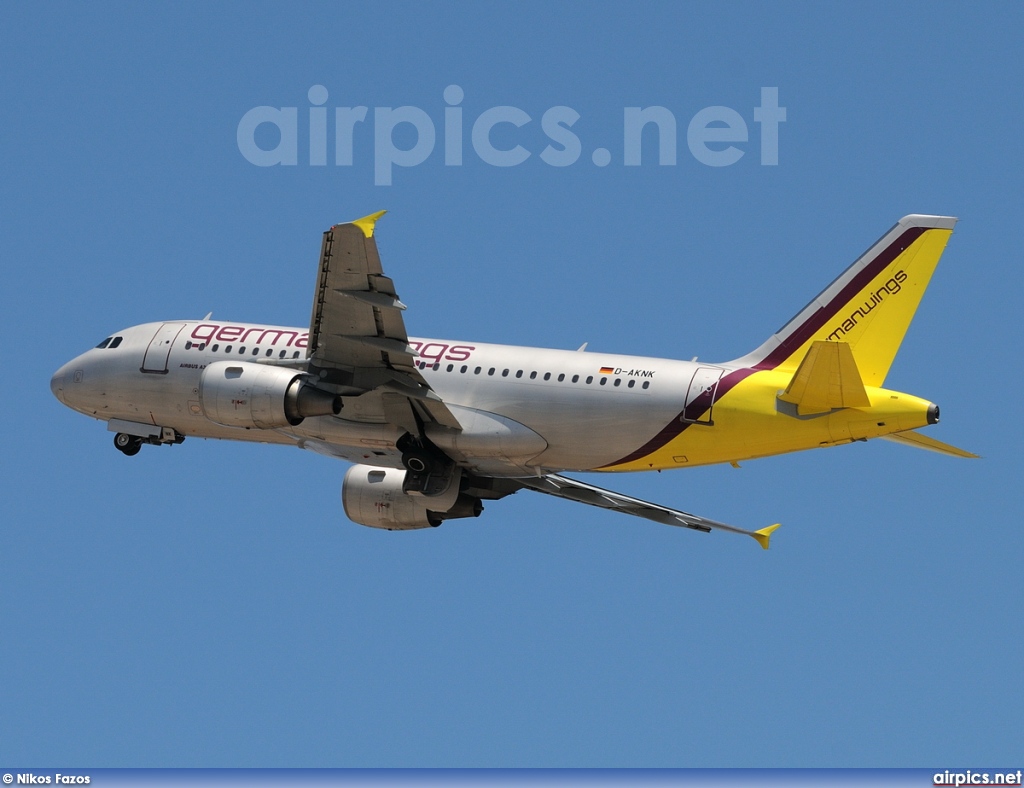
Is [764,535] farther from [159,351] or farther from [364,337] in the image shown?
[159,351]

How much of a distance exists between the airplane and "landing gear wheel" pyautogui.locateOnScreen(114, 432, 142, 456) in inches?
67.4

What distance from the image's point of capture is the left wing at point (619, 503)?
52.4 metres

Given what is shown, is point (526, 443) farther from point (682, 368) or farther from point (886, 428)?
point (886, 428)

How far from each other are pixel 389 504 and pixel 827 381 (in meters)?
14.2

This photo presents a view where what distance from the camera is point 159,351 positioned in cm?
5056

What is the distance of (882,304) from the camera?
44.3 meters

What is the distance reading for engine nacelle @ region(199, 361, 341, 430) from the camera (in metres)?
45.1

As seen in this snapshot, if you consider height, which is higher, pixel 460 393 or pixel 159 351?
pixel 159 351

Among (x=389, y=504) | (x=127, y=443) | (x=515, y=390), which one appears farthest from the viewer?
(x=127, y=443)

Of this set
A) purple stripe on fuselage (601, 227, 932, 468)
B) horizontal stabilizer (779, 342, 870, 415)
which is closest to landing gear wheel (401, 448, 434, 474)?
purple stripe on fuselage (601, 227, 932, 468)

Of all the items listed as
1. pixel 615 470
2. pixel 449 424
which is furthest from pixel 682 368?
pixel 449 424

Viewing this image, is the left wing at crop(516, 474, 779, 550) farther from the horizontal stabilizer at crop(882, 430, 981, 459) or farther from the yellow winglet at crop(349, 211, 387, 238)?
the yellow winglet at crop(349, 211, 387, 238)

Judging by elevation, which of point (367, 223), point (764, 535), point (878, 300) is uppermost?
point (367, 223)

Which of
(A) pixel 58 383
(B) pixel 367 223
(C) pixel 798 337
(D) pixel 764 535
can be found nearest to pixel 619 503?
(D) pixel 764 535
